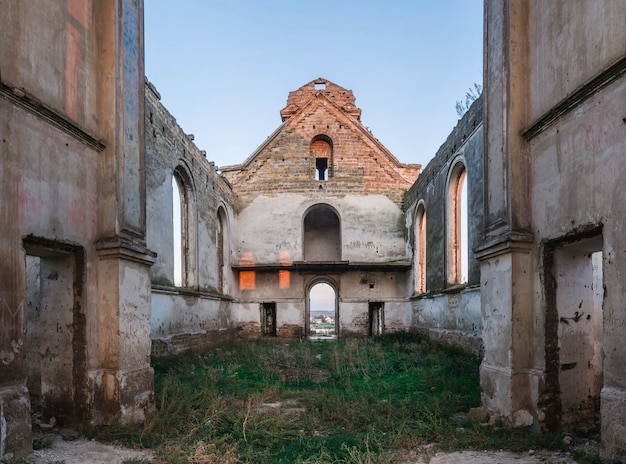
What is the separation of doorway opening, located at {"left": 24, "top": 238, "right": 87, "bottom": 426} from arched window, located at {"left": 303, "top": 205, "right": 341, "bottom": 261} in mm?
18664

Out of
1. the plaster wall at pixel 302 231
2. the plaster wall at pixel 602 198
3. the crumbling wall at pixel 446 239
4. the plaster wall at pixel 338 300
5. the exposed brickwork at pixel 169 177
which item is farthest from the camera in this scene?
the plaster wall at pixel 302 231

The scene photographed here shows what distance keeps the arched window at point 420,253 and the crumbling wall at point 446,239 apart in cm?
19

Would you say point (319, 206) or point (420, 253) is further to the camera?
point (319, 206)

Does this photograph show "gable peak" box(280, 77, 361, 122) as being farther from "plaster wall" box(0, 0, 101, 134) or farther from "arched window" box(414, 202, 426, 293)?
"plaster wall" box(0, 0, 101, 134)

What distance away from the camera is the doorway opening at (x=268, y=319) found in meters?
20.2

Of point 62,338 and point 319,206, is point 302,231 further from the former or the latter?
point 62,338

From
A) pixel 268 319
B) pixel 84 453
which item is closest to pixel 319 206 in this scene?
pixel 268 319

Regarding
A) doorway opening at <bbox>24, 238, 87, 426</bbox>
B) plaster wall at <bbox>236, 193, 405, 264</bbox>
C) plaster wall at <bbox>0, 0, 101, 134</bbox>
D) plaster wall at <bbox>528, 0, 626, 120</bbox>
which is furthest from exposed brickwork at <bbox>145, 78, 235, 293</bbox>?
plaster wall at <bbox>528, 0, 626, 120</bbox>

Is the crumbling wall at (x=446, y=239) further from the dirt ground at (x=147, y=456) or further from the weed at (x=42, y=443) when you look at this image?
the weed at (x=42, y=443)

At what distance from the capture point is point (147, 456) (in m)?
5.02

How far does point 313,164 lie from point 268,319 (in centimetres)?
742

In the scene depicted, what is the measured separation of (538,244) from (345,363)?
6.64 meters

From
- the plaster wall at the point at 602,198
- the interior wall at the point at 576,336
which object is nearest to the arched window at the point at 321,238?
the interior wall at the point at 576,336

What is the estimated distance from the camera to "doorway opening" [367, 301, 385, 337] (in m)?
19.9
